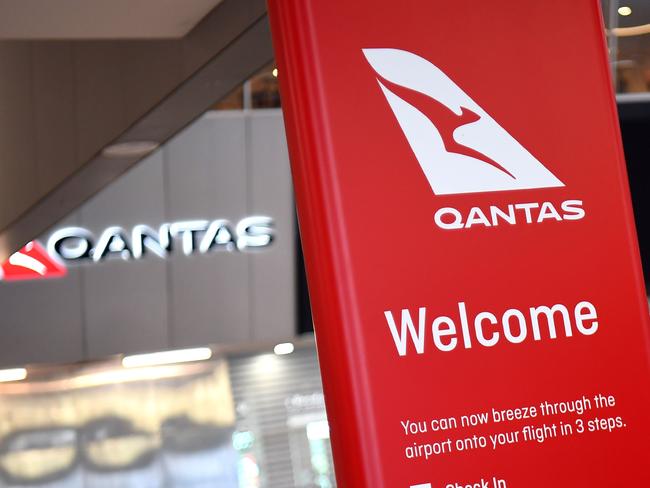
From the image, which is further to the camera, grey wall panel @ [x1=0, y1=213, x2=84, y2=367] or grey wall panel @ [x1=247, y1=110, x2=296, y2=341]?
grey wall panel @ [x1=247, y1=110, x2=296, y2=341]

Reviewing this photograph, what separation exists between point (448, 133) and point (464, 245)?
0.23 meters

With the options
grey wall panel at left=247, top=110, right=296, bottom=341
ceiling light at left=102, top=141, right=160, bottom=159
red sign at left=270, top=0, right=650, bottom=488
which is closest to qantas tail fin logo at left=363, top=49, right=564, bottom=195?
red sign at left=270, top=0, right=650, bottom=488

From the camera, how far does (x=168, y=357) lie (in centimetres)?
1205

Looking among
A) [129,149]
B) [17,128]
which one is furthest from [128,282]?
[129,149]

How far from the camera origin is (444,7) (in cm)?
208

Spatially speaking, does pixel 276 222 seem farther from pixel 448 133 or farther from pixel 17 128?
pixel 448 133

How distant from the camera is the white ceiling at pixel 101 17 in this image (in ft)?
11.5

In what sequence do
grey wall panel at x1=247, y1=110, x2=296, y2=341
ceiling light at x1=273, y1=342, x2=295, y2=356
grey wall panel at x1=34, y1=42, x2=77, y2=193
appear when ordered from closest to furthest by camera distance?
1. grey wall panel at x1=34, y1=42, x2=77, y2=193
2. grey wall panel at x1=247, y1=110, x2=296, y2=341
3. ceiling light at x1=273, y1=342, x2=295, y2=356

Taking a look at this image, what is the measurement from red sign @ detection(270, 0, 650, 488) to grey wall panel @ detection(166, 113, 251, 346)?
9945 mm

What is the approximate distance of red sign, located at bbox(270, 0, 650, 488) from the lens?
1922mm

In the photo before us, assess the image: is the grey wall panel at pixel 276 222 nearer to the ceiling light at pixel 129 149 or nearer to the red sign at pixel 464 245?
the ceiling light at pixel 129 149

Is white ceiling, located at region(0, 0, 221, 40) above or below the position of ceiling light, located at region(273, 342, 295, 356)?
above

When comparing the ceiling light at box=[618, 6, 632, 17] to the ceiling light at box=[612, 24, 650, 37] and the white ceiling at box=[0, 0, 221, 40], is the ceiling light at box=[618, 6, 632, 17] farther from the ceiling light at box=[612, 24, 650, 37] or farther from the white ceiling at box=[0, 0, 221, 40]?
the white ceiling at box=[0, 0, 221, 40]

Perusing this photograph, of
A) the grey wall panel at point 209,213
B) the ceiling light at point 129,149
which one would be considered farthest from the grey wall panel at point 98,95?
the grey wall panel at point 209,213
